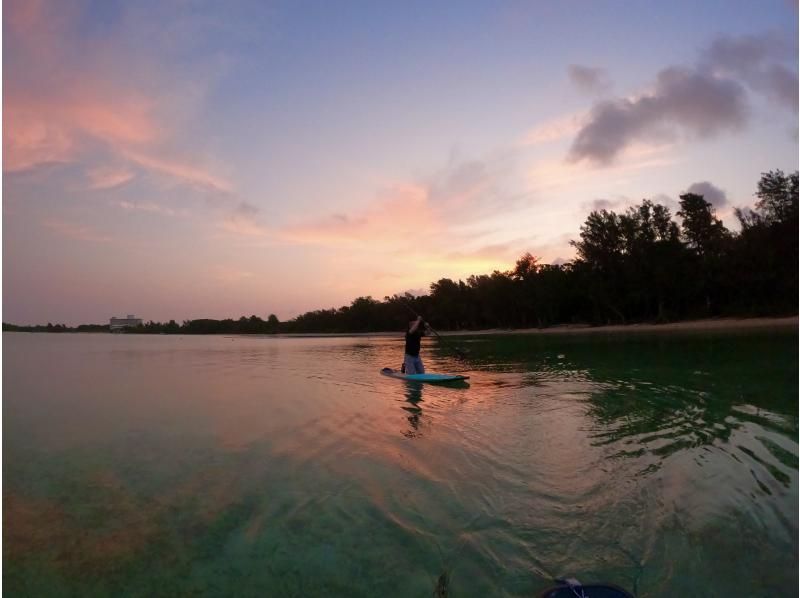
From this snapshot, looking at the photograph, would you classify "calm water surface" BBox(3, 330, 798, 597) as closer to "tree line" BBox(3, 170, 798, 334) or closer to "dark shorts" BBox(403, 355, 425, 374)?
"dark shorts" BBox(403, 355, 425, 374)

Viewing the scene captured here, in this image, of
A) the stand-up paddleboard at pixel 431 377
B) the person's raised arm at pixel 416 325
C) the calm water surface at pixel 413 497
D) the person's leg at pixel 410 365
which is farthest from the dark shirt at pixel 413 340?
the calm water surface at pixel 413 497

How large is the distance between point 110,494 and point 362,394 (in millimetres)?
11051

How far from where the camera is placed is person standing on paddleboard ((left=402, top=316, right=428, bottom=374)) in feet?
68.9

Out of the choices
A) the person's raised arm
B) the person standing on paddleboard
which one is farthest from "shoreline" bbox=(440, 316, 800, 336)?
the person's raised arm

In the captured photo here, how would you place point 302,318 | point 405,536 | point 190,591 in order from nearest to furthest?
point 190,591 → point 405,536 → point 302,318

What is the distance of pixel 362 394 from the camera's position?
18.7m

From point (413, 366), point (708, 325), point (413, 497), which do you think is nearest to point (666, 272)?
point (708, 325)

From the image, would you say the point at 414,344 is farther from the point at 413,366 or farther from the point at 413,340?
the point at 413,366

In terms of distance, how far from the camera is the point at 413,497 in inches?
299

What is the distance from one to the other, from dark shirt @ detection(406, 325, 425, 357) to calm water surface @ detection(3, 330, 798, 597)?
5.61m

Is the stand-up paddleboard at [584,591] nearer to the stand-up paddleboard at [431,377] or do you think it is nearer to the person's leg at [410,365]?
the stand-up paddleboard at [431,377]

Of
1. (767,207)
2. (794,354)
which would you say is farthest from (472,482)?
(767,207)

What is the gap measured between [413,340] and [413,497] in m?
14.2

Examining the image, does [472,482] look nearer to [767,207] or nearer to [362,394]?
[362,394]
